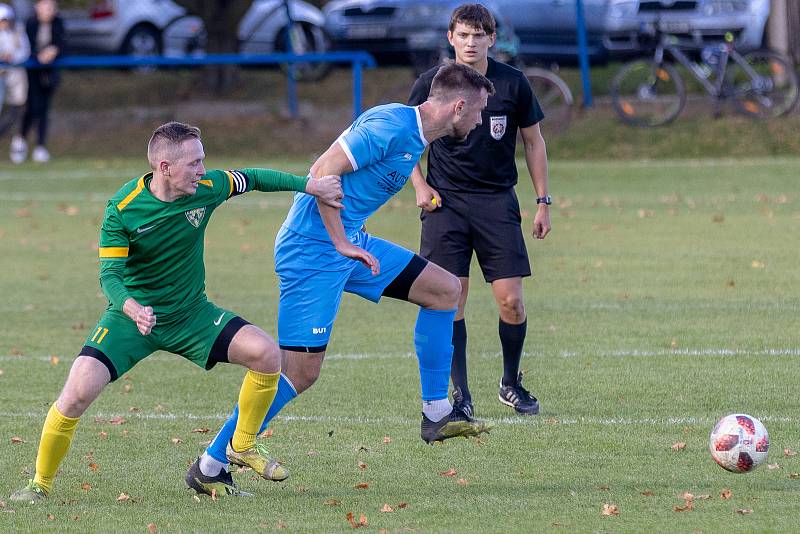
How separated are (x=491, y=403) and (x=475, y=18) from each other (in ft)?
7.10

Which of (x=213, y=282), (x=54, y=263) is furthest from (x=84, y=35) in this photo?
(x=213, y=282)

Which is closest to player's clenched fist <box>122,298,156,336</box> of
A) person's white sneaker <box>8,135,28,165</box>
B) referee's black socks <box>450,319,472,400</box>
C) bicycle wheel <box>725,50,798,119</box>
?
referee's black socks <box>450,319,472,400</box>

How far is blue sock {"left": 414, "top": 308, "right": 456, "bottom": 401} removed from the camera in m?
6.93

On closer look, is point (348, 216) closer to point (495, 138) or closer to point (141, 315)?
point (141, 315)

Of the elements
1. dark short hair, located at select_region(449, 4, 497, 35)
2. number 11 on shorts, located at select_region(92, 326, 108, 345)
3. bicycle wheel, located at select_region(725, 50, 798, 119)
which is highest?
dark short hair, located at select_region(449, 4, 497, 35)

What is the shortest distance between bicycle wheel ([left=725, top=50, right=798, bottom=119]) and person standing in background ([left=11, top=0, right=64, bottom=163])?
1077cm

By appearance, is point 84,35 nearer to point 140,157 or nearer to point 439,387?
point 140,157

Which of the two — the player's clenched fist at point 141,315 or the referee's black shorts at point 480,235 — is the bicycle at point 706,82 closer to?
the referee's black shorts at point 480,235

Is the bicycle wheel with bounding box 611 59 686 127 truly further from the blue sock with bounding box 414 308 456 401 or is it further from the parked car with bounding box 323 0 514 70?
the blue sock with bounding box 414 308 456 401

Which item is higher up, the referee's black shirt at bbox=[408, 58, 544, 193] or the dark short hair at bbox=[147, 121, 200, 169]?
the dark short hair at bbox=[147, 121, 200, 169]

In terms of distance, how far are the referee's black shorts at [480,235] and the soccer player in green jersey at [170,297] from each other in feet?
5.75

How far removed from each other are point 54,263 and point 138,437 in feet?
24.3

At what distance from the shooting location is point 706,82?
21875 mm

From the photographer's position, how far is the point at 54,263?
14367mm
